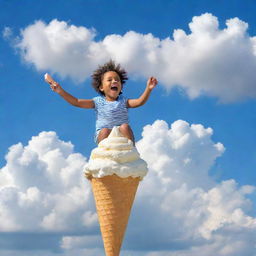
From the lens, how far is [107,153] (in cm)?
827

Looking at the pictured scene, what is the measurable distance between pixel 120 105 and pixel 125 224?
2361 millimetres

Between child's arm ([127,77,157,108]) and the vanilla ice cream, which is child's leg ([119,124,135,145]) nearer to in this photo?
the vanilla ice cream

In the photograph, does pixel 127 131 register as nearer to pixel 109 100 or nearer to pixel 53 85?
pixel 109 100

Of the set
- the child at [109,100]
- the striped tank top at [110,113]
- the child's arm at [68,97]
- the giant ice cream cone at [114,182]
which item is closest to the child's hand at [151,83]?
the child at [109,100]

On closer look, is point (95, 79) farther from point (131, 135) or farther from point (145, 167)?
point (145, 167)

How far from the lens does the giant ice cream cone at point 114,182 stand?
8180 mm

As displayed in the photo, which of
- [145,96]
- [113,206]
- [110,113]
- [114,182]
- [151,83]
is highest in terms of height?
[151,83]

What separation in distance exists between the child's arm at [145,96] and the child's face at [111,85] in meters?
0.37

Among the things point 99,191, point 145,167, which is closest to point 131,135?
point 145,167

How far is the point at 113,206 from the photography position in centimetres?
817

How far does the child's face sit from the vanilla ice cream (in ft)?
3.26

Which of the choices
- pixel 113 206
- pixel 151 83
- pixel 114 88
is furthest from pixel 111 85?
pixel 113 206

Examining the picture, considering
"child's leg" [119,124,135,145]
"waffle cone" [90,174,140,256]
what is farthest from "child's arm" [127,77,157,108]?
"waffle cone" [90,174,140,256]

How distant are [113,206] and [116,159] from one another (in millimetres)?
845
